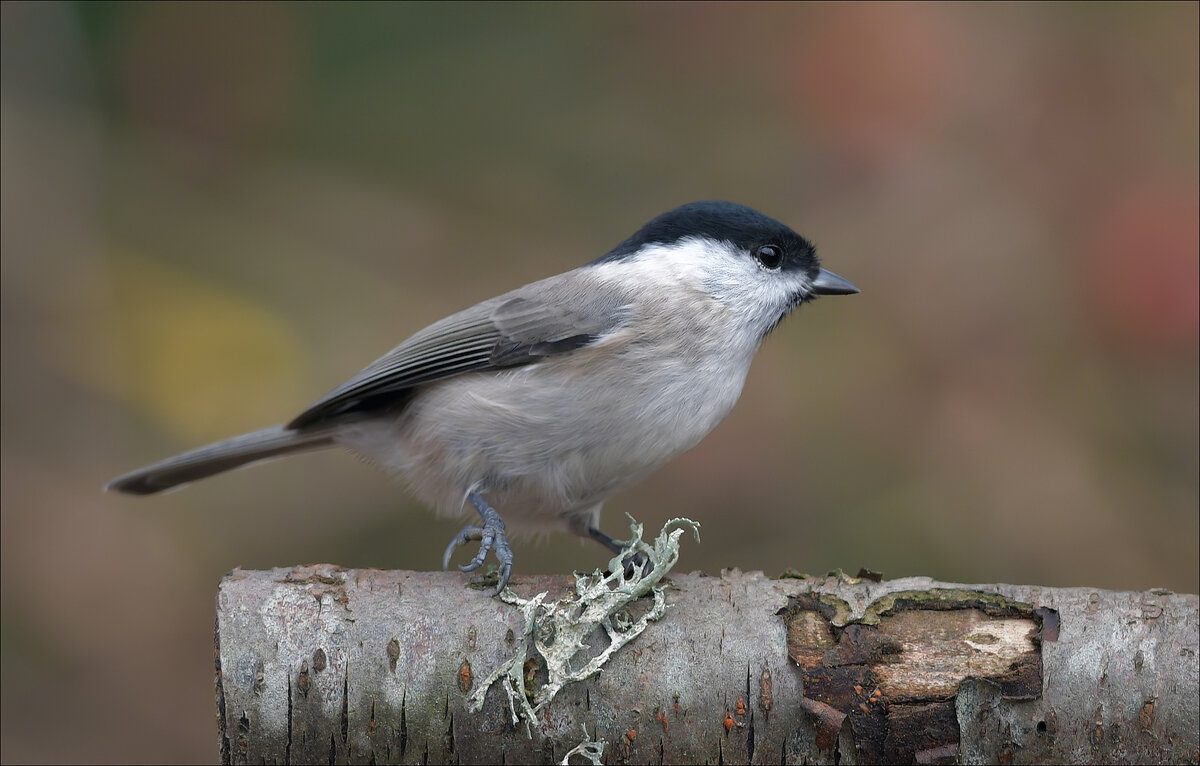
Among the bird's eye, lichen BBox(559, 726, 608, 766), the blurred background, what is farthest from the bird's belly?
the blurred background


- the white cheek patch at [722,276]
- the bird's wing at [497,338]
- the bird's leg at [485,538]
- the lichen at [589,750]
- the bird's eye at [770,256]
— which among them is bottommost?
the lichen at [589,750]

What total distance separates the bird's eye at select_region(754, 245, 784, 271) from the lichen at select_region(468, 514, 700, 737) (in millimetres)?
867

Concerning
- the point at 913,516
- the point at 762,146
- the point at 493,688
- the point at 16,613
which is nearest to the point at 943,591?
the point at 493,688

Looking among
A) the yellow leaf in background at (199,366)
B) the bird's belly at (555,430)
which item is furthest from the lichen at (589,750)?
the yellow leaf in background at (199,366)

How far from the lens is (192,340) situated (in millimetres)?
3211

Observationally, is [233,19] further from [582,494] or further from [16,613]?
[582,494]

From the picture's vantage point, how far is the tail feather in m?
2.70

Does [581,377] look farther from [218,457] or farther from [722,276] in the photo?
[218,457]

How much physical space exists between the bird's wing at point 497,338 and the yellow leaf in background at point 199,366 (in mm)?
691

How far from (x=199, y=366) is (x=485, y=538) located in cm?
143

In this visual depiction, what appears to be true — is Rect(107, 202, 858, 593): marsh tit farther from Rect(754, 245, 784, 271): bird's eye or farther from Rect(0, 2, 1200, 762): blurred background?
Rect(0, 2, 1200, 762): blurred background

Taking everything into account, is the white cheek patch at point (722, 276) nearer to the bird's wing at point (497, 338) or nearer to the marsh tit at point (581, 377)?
the marsh tit at point (581, 377)

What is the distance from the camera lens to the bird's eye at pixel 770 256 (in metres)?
2.50

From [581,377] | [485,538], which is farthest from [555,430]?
[485,538]
